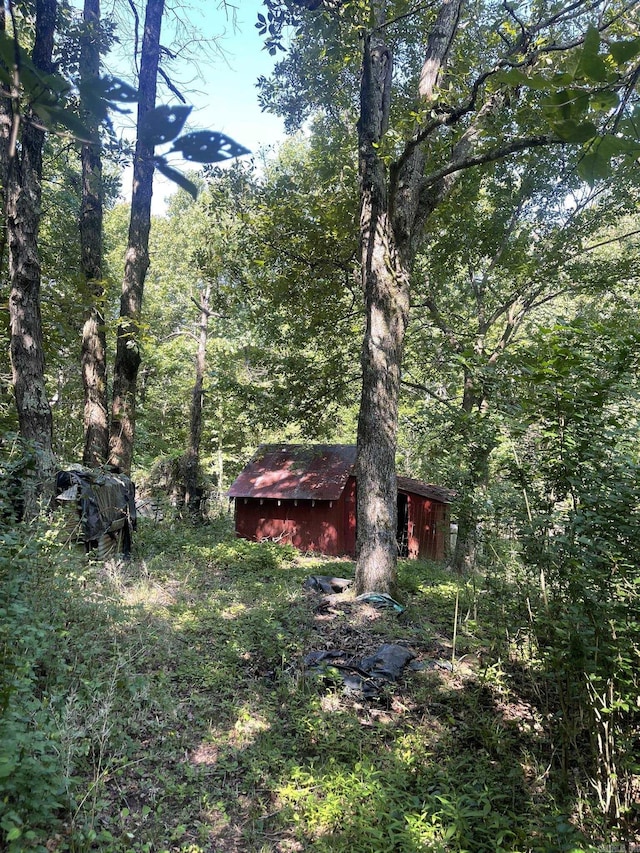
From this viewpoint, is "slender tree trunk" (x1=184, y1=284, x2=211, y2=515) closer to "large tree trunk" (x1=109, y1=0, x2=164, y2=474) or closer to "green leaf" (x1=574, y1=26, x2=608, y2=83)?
"large tree trunk" (x1=109, y1=0, x2=164, y2=474)

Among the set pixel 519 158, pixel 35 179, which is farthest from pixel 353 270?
pixel 35 179

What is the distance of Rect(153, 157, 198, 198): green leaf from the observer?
2.87 feet

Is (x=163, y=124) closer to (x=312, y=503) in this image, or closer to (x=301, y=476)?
(x=312, y=503)

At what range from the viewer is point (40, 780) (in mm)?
2371

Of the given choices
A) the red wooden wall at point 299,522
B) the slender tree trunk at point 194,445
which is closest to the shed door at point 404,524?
the red wooden wall at point 299,522

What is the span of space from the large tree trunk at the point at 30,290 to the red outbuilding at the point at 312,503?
8.35 meters

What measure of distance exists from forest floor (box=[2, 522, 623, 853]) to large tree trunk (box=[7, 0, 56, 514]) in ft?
6.39

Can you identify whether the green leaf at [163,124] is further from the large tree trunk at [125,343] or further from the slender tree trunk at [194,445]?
the slender tree trunk at [194,445]

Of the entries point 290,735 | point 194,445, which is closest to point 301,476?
point 194,445

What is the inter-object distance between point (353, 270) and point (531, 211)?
20.5ft

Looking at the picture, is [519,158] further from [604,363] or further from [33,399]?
[33,399]

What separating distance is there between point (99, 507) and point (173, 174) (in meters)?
7.45

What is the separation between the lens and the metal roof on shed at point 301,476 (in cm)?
1452

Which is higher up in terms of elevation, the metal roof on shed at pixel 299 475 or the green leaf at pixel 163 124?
the green leaf at pixel 163 124
